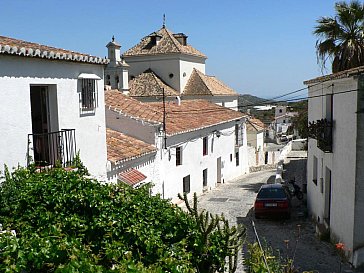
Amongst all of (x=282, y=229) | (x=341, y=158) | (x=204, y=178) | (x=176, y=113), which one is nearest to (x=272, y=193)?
(x=282, y=229)

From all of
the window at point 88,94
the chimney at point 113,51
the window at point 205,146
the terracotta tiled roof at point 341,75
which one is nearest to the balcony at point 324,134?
the terracotta tiled roof at point 341,75

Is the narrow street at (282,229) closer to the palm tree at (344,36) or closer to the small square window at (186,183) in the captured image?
the small square window at (186,183)

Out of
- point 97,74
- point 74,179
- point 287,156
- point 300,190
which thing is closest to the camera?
point 74,179

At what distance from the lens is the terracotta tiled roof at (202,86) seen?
114 feet

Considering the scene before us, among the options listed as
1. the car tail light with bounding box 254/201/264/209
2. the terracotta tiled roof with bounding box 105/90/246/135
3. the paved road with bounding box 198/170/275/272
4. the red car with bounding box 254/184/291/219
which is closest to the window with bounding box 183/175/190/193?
the paved road with bounding box 198/170/275/272

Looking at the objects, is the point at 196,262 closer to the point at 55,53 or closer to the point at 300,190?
the point at 55,53

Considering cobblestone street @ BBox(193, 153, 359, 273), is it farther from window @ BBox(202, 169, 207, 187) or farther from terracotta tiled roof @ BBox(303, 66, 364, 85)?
terracotta tiled roof @ BBox(303, 66, 364, 85)

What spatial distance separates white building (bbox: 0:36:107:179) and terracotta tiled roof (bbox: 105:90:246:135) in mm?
6677

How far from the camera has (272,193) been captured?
607 inches

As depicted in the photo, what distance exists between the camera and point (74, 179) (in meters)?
7.41

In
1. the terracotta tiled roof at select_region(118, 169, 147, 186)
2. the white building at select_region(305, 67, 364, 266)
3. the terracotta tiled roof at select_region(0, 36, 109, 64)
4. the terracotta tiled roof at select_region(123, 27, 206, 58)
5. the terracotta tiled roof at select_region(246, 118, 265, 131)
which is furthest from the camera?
the terracotta tiled roof at select_region(246, 118, 265, 131)

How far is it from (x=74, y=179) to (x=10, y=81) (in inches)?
87.5

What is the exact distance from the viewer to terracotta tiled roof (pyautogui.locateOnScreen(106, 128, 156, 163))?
12.4 m

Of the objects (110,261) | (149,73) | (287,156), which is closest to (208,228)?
(110,261)
